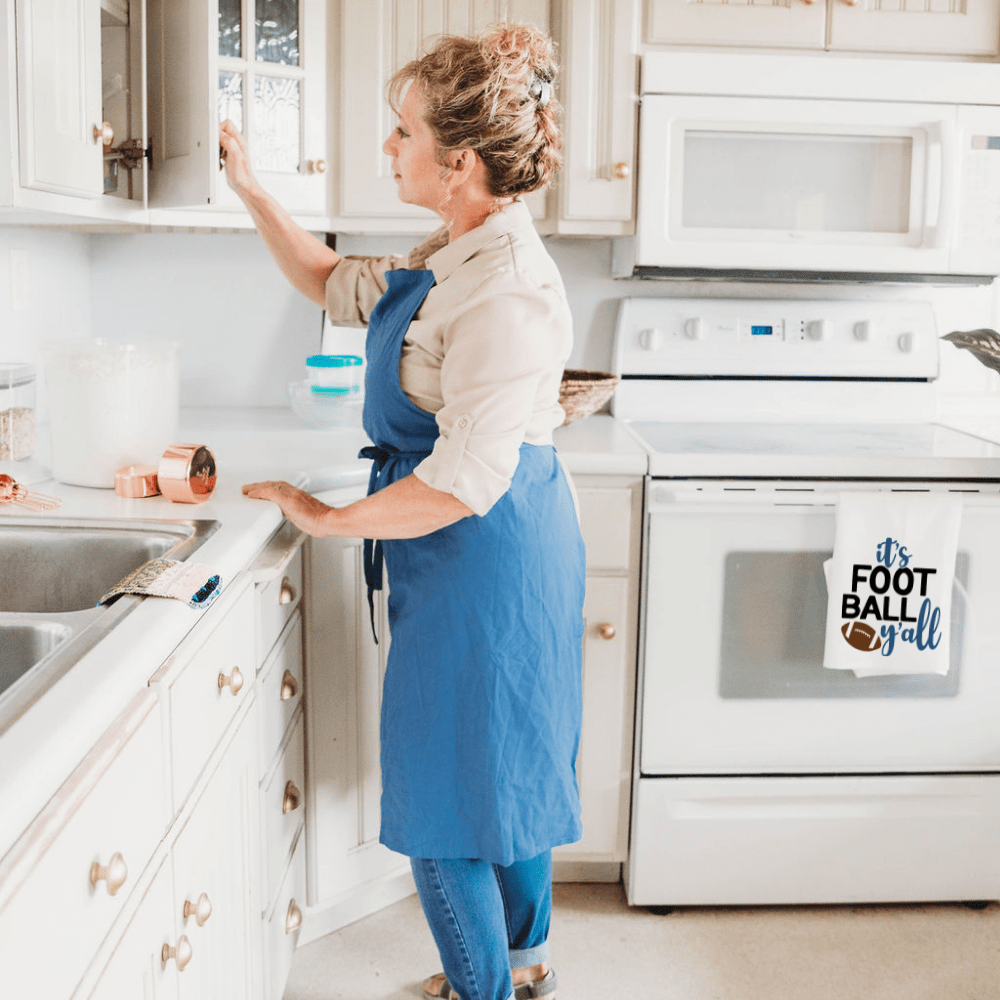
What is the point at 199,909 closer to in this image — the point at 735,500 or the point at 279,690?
the point at 279,690

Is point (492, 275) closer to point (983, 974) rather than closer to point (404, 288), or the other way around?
point (404, 288)

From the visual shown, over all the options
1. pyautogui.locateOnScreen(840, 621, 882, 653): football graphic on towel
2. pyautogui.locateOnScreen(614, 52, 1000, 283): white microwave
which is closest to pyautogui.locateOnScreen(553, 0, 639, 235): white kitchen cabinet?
pyautogui.locateOnScreen(614, 52, 1000, 283): white microwave

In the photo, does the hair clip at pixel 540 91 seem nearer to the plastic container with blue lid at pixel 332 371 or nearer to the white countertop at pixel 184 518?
the white countertop at pixel 184 518

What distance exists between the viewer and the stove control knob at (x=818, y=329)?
2.44m

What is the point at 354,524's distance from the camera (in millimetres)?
1363

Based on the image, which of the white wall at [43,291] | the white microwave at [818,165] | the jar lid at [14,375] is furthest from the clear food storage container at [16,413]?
the white microwave at [818,165]

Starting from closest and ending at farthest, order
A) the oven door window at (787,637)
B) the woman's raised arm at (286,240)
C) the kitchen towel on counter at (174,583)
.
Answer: the kitchen towel on counter at (174,583), the woman's raised arm at (286,240), the oven door window at (787,637)

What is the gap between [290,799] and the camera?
5.57ft

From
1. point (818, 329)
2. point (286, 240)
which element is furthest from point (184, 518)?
point (818, 329)

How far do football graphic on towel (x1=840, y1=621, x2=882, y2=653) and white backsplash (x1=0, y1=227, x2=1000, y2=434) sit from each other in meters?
0.81

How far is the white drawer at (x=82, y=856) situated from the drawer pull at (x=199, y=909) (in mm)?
152

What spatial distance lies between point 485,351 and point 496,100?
0.30 m

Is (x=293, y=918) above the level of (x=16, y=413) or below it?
below

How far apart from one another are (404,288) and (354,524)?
13.4 inches
